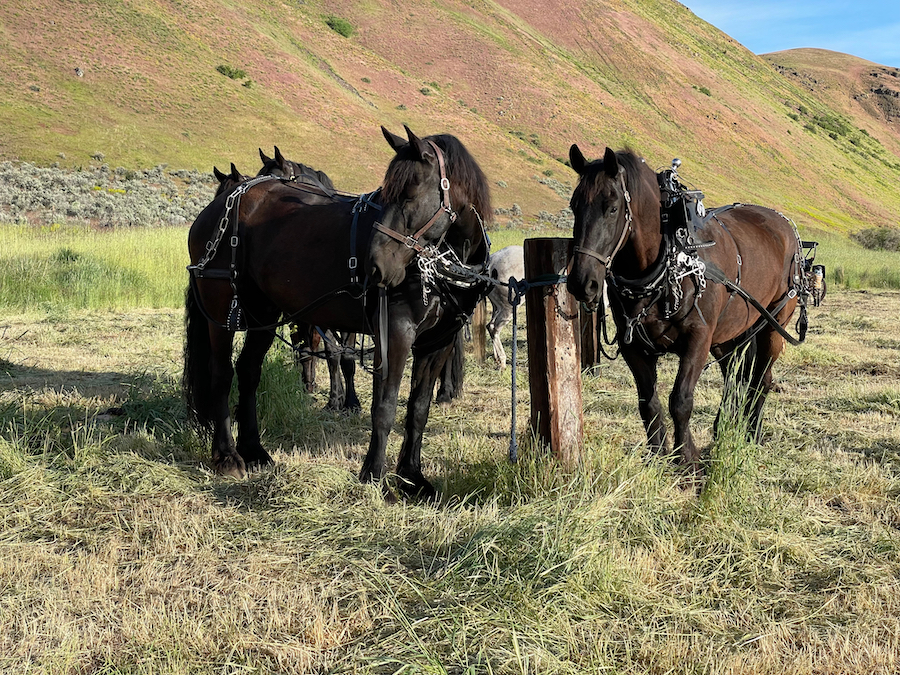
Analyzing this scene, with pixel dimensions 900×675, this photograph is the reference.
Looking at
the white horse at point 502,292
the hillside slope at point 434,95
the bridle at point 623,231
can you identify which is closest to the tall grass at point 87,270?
the white horse at point 502,292

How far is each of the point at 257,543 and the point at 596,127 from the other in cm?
7116

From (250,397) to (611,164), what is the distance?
3136 millimetres

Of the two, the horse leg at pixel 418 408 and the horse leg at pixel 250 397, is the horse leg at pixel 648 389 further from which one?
the horse leg at pixel 250 397

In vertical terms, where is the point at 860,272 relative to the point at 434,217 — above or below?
below

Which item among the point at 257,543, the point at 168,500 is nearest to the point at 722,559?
the point at 257,543

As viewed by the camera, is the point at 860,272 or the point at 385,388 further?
the point at 860,272

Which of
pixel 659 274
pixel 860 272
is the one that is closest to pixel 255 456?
pixel 659 274

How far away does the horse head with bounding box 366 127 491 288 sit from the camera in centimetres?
391

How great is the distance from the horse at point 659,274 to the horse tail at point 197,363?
3.00 meters

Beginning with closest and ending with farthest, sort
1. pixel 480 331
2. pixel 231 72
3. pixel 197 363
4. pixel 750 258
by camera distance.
Result: pixel 750 258 → pixel 197 363 → pixel 480 331 → pixel 231 72

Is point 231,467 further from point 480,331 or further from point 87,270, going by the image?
point 87,270

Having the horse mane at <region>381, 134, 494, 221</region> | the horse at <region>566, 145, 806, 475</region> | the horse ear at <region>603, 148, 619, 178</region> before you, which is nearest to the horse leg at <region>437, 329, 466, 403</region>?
the horse at <region>566, 145, 806, 475</region>

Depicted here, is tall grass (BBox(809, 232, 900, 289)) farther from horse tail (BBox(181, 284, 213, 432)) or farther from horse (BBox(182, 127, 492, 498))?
horse tail (BBox(181, 284, 213, 432))

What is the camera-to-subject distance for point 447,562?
130 inches
